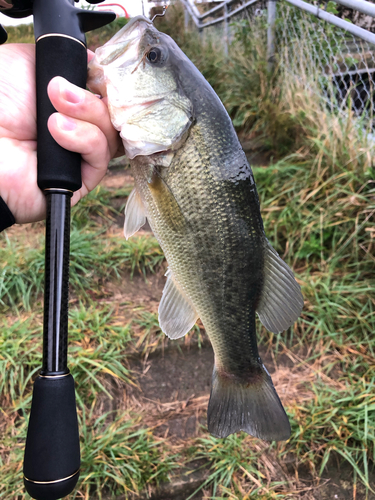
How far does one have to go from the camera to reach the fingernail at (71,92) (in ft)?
3.35

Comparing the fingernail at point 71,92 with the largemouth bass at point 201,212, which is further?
the largemouth bass at point 201,212

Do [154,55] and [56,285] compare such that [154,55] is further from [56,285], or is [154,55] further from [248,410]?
[248,410]

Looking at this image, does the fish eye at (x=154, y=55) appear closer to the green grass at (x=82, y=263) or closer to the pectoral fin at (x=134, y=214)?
the pectoral fin at (x=134, y=214)

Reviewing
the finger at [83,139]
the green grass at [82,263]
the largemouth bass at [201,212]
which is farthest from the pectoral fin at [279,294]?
the green grass at [82,263]

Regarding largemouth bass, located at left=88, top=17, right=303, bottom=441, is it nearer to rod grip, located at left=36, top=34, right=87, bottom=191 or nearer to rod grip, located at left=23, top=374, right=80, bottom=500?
rod grip, located at left=36, top=34, right=87, bottom=191

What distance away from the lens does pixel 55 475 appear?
863mm

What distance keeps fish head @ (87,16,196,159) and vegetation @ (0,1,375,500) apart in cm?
170

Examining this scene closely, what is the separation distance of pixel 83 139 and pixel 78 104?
0.10 meters

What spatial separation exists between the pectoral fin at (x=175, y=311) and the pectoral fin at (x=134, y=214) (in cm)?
20

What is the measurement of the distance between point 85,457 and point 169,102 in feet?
6.20

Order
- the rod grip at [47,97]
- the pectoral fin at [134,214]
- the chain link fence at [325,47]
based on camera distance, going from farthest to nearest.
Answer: the chain link fence at [325,47], the pectoral fin at [134,214], the rod grip at [47,97]

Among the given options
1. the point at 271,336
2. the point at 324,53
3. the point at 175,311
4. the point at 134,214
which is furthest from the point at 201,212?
the point at 324,53

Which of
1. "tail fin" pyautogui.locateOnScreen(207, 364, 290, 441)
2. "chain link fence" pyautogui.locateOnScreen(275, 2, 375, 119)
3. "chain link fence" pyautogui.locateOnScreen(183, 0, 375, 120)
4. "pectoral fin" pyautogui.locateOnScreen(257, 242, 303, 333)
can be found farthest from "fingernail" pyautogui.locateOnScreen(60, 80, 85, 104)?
"chain link fence" pyautogui.locateOnScreen(275, 2, 375, 119)

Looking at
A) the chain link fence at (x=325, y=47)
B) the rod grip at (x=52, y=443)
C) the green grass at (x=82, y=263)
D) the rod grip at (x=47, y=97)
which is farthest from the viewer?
the chain link fence at (x=325, y=47)
